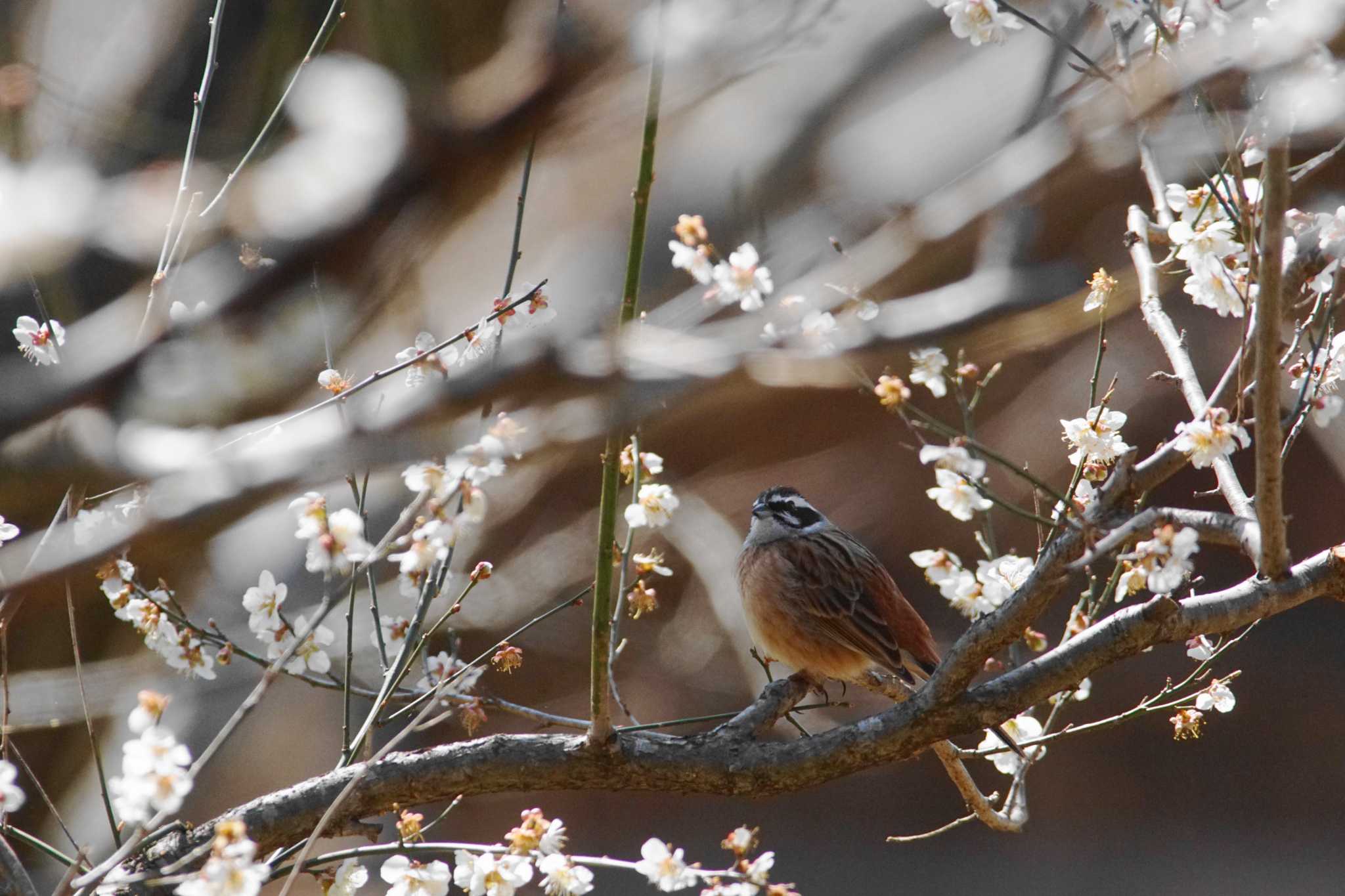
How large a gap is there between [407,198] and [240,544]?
4311mm

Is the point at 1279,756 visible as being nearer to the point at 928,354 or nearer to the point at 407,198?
the point at 928,354

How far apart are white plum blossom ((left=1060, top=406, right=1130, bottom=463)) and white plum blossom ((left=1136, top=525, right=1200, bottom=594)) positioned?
20.6 inches

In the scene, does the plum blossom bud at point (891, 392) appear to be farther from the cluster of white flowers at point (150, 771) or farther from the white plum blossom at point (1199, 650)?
the cluster of white flowers at point (150, 771)

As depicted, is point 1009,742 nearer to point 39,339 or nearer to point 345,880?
point 345,880

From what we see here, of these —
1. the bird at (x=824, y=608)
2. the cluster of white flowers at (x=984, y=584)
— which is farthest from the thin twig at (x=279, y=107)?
the bird at (x=824, y=608)

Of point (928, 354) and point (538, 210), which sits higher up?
point (538, 210)

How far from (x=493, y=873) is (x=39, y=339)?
127 cm

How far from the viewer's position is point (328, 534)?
5.70 feet

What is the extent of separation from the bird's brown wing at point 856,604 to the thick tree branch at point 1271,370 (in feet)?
4.65

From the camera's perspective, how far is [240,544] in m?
5.52

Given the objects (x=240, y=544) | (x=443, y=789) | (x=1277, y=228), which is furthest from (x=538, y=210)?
(x=1277, y=228)

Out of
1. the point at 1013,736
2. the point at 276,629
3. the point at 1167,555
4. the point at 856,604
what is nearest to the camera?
the point at 1167,555

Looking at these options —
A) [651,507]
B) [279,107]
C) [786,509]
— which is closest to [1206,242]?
[651,507]

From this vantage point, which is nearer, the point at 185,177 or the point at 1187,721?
the point at 185,177
